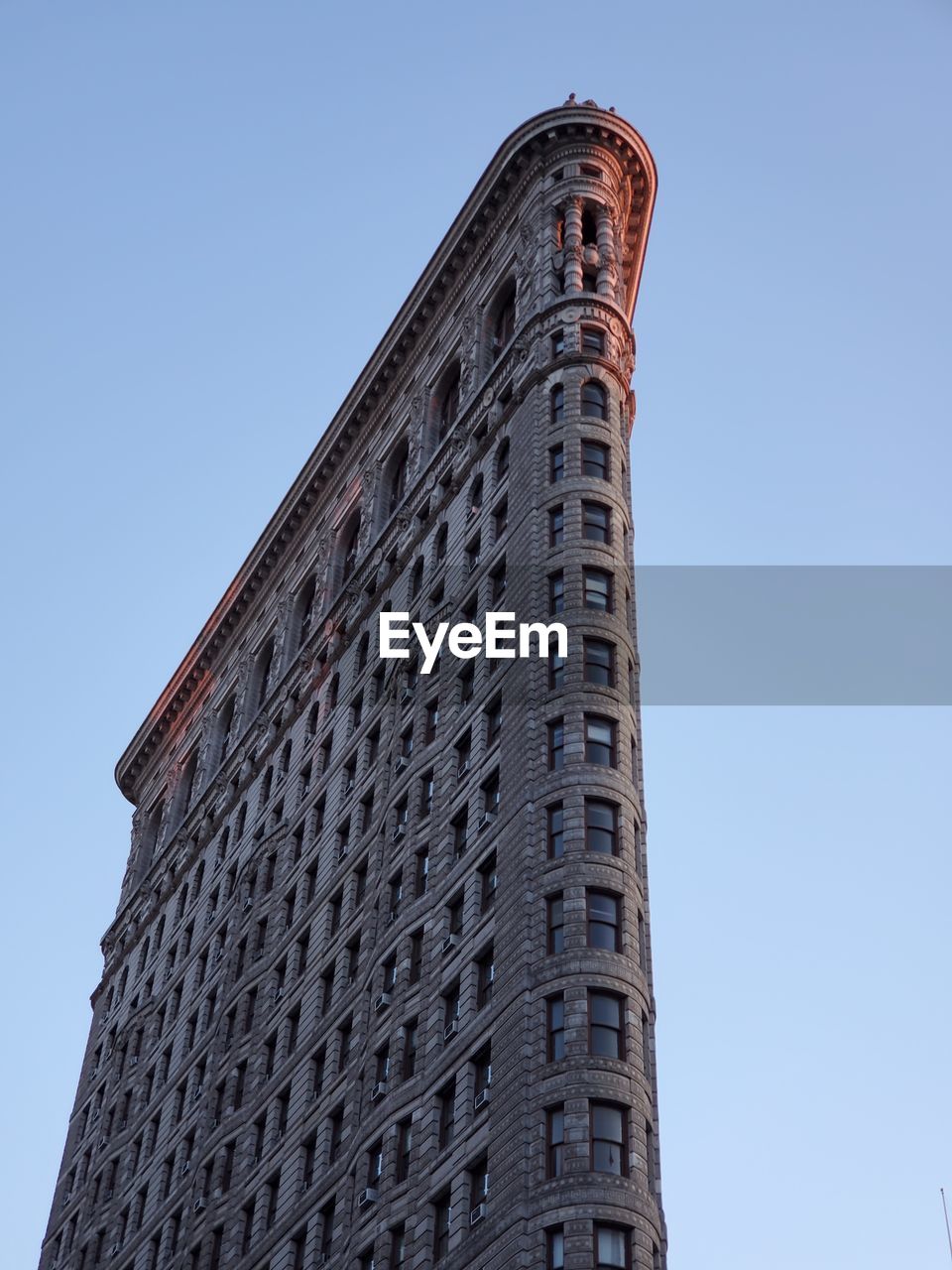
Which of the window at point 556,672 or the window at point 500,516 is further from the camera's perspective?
the window at point 500,516

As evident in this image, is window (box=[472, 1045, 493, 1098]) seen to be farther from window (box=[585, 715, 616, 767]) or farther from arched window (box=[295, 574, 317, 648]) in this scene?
arched window (box=[295, 574, 317, 648])

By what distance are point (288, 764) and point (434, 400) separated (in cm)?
2030

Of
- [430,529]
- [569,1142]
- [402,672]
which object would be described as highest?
[430,529]

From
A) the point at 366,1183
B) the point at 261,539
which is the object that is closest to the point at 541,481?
the point at 366,1183

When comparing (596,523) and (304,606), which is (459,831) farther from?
(304,606)

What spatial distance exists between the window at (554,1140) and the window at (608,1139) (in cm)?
92

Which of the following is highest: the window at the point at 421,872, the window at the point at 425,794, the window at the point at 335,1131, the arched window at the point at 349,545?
the arched window at the point at 349,545

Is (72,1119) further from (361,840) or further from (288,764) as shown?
(361,840)

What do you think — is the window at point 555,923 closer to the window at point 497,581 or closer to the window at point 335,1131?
the window at point 335,1131

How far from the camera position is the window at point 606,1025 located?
187 feet

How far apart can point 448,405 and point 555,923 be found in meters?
42.9

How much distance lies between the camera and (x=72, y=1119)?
10569cm

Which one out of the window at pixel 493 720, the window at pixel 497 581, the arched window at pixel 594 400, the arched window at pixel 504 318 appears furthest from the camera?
the arched window at pixel 504 318

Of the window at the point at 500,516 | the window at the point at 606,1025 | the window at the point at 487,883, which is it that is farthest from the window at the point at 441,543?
the window at the point at 606,1025
